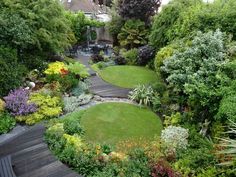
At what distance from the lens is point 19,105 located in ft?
32.3

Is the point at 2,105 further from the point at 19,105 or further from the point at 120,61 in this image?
the point at 120,61

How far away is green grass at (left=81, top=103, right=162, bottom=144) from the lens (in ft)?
29.6

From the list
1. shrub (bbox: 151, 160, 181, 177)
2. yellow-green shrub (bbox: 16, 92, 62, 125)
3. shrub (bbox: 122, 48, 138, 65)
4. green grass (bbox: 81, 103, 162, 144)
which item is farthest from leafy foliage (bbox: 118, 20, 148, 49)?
shrub (bbox: 151, 160, 181, 177)

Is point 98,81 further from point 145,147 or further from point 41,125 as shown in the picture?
point 145,147

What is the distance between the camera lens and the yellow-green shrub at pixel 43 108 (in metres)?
9.55

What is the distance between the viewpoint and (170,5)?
14.4 m

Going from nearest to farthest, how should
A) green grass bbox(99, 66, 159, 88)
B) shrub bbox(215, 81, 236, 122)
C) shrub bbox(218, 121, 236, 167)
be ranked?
shrub bbox(218, 121, 236, 167), shrub bbox(215, 81, 236, 122), green grass bbox(99, 66, 159, 88)

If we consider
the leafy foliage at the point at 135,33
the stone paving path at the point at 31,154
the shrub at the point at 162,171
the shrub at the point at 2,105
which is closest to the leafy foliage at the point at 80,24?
the leafy foliage at the point at 135,33

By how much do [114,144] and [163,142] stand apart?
1377mm

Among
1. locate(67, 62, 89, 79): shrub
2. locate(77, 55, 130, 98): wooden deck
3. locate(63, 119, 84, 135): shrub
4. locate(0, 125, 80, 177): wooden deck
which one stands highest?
locate(67, 62, 89, 79): shrub

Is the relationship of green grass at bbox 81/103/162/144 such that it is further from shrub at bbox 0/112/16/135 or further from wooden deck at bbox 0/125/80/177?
shrub at bbox 0/112/16/135

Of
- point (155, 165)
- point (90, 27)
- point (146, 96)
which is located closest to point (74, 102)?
point (146, 96)

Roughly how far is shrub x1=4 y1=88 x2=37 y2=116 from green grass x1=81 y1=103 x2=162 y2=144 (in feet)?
5.64

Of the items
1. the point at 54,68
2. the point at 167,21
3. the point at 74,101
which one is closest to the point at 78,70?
the point at 54,68
